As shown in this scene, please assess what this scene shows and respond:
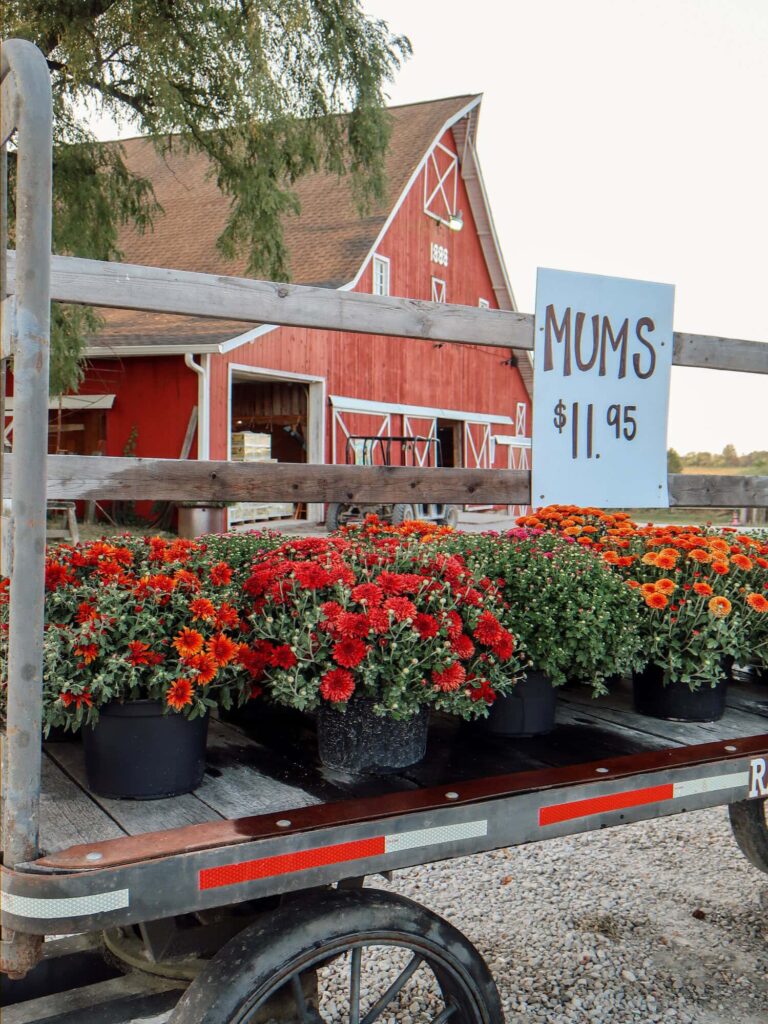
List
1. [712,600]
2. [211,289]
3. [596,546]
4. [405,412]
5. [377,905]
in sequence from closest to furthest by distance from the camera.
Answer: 1. [377,905]
2. [211,289]
3. [712,600]
4. [596,546]
5. [405,412]

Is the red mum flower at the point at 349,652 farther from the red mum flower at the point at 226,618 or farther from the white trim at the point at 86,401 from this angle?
the white trim at the point at 86,401

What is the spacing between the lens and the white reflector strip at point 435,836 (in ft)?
6.07

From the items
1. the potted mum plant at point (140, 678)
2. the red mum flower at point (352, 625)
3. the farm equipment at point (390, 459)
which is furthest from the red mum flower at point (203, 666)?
the farm equipment at point (390, 459)

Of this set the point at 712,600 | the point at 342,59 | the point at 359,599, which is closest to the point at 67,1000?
the point at 359,599

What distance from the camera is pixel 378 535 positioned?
11.0 ft

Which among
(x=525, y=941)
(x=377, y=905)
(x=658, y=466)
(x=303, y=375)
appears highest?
(x=303, y=375)

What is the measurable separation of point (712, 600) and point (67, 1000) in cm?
182

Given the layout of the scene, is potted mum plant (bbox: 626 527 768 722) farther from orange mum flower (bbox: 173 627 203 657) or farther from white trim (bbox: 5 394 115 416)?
white trim (bbox: 5 394 115 416)

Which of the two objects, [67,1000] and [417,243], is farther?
[417,243]

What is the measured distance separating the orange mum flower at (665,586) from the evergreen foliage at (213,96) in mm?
9336

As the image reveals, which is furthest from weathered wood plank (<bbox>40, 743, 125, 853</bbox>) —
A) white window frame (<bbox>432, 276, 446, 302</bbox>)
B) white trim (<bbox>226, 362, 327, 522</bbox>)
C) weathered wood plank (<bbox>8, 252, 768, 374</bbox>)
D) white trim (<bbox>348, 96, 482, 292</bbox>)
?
white window frame (<bbox>432, 276, 446, 302</bbox>)

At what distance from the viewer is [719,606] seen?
101 inches

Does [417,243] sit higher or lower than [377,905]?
higher

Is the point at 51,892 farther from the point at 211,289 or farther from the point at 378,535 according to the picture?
the point at 378,535
